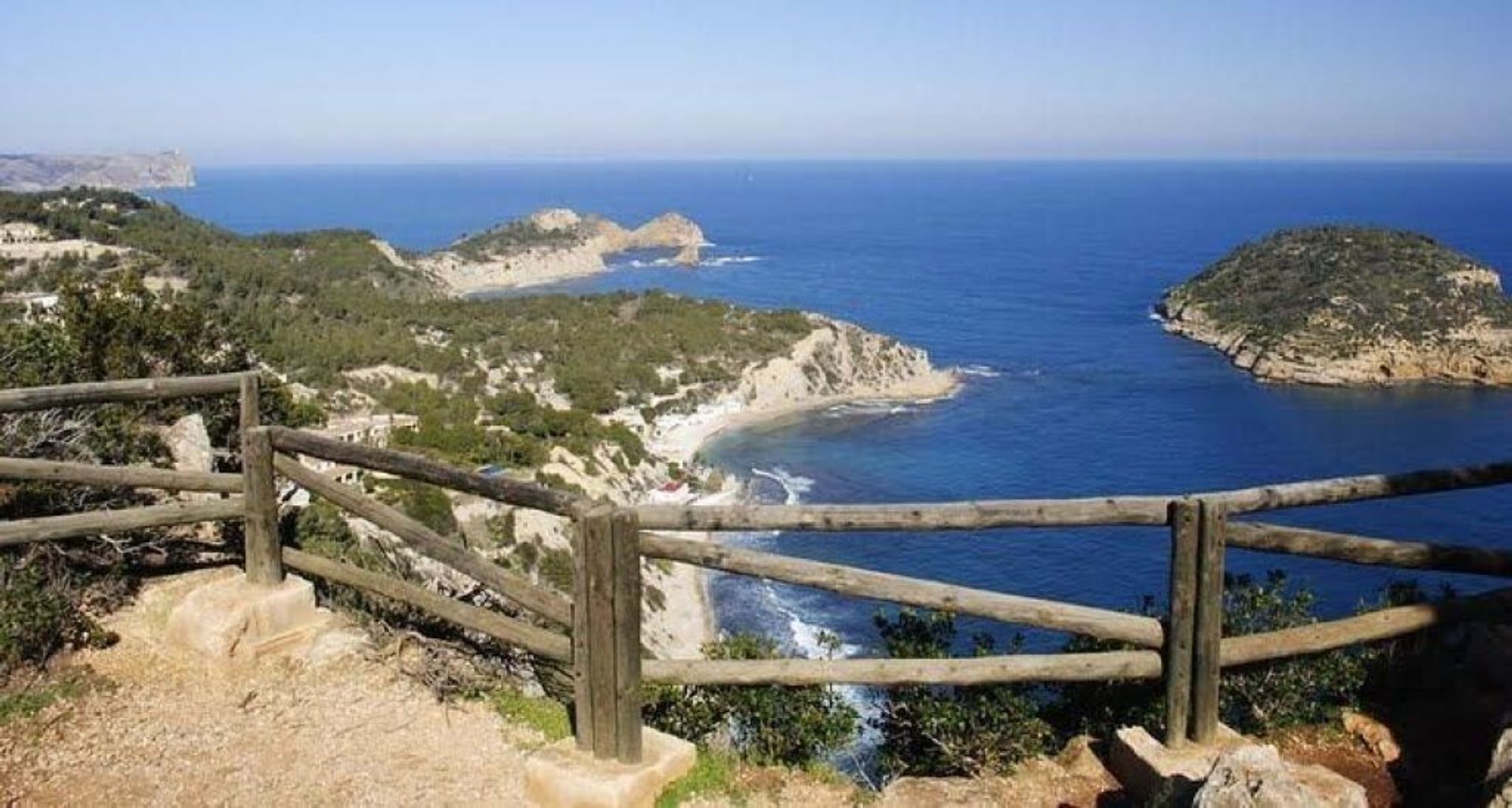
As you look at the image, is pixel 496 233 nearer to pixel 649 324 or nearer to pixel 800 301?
pixel 800 301

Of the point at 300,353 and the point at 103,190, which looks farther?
the point at 103,190

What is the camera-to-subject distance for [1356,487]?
179 inches

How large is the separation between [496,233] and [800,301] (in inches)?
2180

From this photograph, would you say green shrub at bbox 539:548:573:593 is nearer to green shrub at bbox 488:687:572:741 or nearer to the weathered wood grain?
green shrub at bbox 488:687:572:741

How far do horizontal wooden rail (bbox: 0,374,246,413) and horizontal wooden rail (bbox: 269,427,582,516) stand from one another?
0.44 metres

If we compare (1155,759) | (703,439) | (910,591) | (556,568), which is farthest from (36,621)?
(703,439)

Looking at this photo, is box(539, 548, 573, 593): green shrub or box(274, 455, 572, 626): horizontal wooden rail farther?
box(539, 548, 573, 593): green shrub

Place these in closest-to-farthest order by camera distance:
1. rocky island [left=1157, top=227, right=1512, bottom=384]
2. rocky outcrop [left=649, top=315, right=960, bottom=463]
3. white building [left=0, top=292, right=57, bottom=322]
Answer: white building [left=0, top=292, right=57, bottom=322]
rocky outcrop [left=649, top=315, right=960, bottom=463]
rocky island [left=1157, top=227, right=1512, bottom=384]

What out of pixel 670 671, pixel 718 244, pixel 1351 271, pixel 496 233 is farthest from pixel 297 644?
pixel 718 244

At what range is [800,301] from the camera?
10981 cm

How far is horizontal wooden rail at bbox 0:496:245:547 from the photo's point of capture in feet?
18.5

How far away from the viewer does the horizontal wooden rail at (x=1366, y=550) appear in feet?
14.3

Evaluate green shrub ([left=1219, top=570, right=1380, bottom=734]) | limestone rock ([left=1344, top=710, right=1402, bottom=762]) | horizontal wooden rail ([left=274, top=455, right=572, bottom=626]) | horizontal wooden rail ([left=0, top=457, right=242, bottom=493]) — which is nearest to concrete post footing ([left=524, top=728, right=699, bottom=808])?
horizontal wooden rail ([left=274, top=455, right=572, bottom=626])

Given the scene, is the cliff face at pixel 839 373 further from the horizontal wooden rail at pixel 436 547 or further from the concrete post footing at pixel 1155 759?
the concrete post footing at pixel 1155 759
